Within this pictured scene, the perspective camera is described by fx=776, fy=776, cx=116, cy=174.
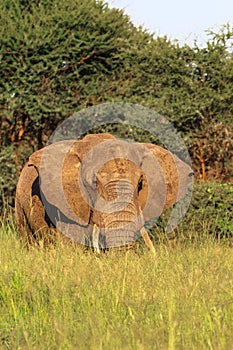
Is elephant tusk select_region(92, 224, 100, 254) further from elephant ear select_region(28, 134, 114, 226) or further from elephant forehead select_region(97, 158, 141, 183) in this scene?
elephant forehead select_region(97, 158, 141, 183)

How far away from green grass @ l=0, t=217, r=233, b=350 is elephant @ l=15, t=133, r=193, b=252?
69 centimetres

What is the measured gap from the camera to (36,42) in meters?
15.9

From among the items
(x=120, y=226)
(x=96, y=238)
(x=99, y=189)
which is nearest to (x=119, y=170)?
(x=99, y=189)

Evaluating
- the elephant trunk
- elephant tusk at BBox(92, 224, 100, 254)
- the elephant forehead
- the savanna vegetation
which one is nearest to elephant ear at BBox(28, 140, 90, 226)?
elephant tusk at BBox(92, 224, 100, 254)

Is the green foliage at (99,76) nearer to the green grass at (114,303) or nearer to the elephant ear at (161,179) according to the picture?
the elephant ear at (161,179)

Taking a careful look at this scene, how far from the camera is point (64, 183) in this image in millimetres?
9391

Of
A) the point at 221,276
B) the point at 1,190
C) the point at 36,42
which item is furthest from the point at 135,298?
the point at 36,42

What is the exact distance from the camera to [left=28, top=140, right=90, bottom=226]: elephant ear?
9227mm

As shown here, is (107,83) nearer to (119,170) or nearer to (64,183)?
(64,183)

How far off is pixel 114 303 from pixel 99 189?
2918 millimetres

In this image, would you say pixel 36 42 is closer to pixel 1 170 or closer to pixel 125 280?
pixel 1 170

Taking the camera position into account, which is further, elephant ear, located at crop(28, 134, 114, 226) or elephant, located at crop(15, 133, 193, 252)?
elephant ear, located at crop(28, 134, 114, 226)

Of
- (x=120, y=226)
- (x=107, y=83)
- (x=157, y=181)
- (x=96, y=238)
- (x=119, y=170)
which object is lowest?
(x=96, y=238)

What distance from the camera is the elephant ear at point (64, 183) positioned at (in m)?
9.23
